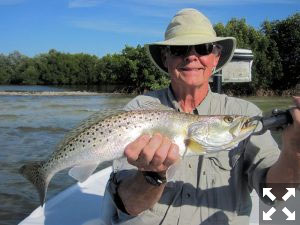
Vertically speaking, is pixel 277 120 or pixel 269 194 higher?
pixel 277 120

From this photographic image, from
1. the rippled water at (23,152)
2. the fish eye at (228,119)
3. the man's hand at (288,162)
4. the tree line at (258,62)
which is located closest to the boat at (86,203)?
the man's hand at (288,162)

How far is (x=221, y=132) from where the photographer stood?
112 inches

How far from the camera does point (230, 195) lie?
3219mm

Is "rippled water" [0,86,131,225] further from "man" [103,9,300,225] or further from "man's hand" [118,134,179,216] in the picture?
"man's hand" [118,134,179,216]

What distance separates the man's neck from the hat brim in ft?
1.12

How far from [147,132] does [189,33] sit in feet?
3.91

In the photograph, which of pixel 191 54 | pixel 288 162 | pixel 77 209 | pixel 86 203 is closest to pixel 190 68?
pixel 191 54

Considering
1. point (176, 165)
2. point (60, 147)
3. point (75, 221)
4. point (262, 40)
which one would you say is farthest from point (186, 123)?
point (262, 40)

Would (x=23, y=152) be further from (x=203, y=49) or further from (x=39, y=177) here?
(x=203, y=49)

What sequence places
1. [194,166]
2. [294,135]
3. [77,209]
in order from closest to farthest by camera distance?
1. [294,135]
2. [194,166]
3. [77,209]

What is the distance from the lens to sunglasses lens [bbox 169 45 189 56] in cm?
347

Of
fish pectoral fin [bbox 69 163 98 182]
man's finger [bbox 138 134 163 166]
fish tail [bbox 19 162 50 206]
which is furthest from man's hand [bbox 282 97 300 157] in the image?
fish tail [bbox 19 162 50 206]

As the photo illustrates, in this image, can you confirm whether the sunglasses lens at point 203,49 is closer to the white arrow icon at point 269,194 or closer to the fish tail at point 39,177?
the white arrow icon at point 269,194

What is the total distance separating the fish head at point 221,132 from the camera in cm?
281
